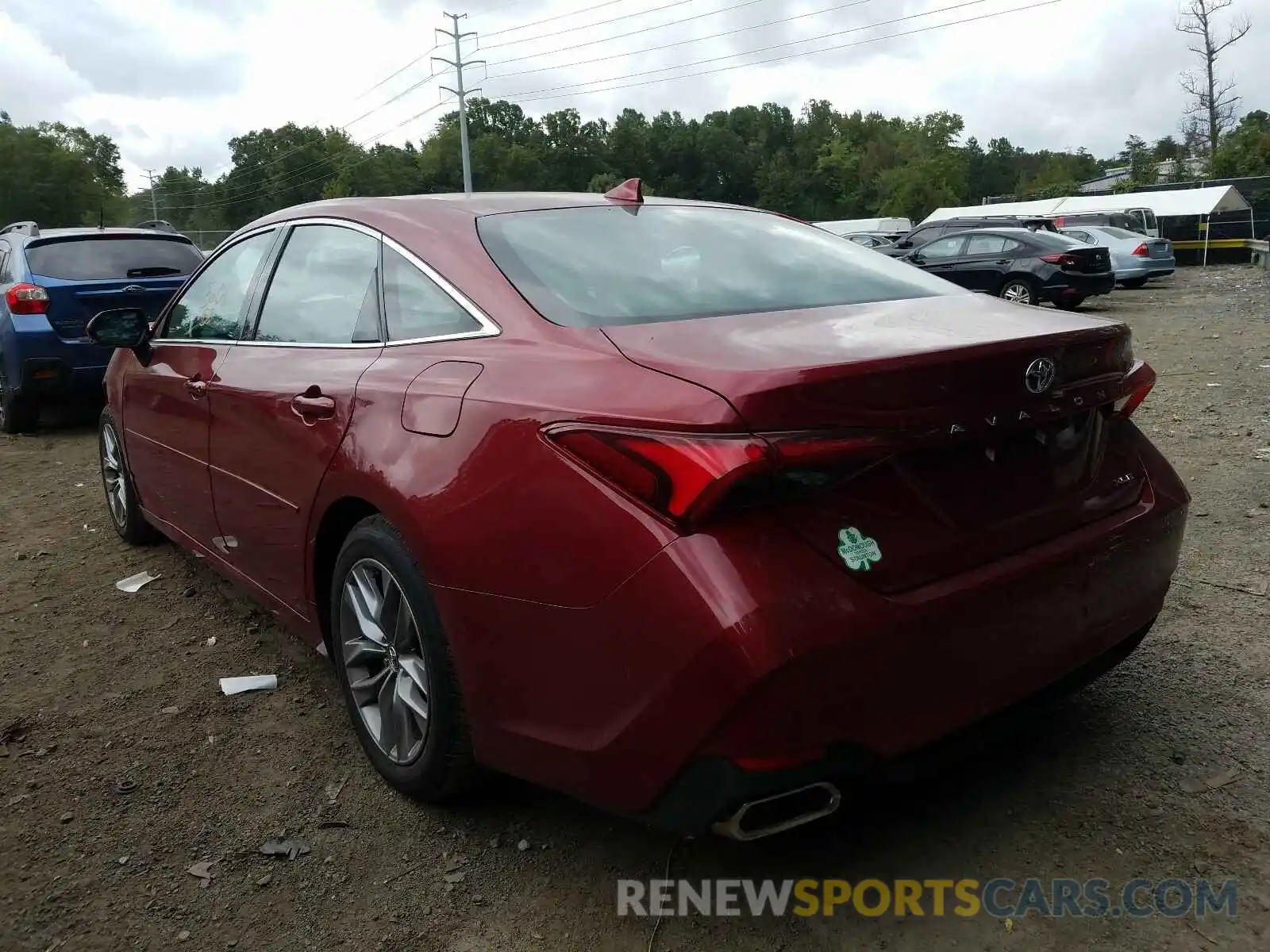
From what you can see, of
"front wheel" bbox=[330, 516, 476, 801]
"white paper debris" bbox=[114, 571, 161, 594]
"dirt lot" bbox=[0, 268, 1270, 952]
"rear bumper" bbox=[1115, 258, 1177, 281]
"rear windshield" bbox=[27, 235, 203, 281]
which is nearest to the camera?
"dirt lot" bbox=[0, 268, 1270, 952]

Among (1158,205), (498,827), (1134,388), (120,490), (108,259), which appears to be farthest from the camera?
(1158,205)

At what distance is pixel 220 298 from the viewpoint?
383 cm

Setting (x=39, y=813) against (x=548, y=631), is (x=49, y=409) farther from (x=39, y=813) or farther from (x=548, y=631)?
(x=548, y=631)

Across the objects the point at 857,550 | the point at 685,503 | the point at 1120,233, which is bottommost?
the point at 857,550

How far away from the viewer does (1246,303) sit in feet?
53.7

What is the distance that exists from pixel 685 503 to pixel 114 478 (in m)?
4.23

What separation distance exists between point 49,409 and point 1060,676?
10073 mm

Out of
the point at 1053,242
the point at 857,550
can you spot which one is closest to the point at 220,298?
the point at 857,550

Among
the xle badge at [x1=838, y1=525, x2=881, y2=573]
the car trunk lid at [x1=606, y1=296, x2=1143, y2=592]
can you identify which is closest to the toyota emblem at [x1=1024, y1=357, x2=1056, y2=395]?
the car trunk lid at [x1=606, y1=296, x2=1143, y2=592]

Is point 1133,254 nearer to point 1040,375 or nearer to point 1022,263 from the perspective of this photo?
point 1022,263

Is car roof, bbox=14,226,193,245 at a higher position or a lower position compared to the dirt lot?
higher

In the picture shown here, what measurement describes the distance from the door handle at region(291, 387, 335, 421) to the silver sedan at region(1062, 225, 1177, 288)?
20.8 m

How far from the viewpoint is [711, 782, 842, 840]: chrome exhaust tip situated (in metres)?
1.86

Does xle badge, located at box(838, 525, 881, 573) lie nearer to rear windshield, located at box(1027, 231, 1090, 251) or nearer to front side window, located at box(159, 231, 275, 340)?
front side window, located at box(159, 231, 275, 340)
